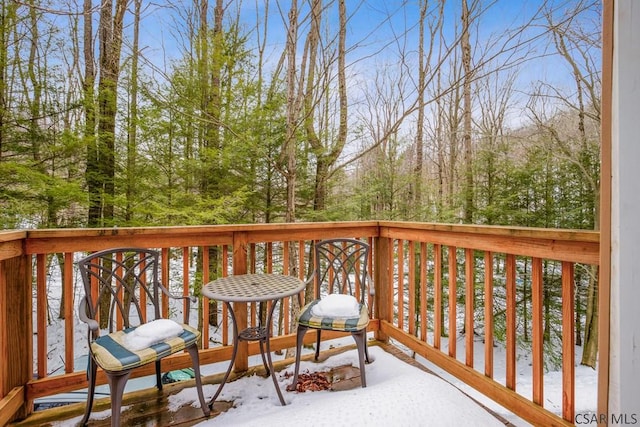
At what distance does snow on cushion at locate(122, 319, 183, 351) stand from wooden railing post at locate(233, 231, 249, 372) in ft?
2.05

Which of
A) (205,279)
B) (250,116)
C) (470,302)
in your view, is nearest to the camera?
(470,302)

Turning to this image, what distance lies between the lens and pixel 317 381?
2230 mm

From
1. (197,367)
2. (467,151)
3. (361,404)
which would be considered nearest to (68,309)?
(197,367)

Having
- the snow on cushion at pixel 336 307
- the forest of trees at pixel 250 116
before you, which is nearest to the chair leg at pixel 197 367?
the snow on cushion at pixel 336 307

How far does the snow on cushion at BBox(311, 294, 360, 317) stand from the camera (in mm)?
2070

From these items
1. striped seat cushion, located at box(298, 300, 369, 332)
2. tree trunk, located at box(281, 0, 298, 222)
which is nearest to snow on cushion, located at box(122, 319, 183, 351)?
striped seat cushion, located at box(298, 300, 369, 332)

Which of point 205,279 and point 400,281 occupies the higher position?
point 205,279

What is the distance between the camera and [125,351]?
157cm

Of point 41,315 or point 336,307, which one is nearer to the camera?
point 41,315

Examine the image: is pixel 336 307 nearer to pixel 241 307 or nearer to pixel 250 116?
pixel 241 307

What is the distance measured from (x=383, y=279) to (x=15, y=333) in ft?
8.52

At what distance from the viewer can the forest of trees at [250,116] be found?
15.8ft

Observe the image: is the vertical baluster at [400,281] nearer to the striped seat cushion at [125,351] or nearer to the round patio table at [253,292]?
the round patio table at [253,292]
